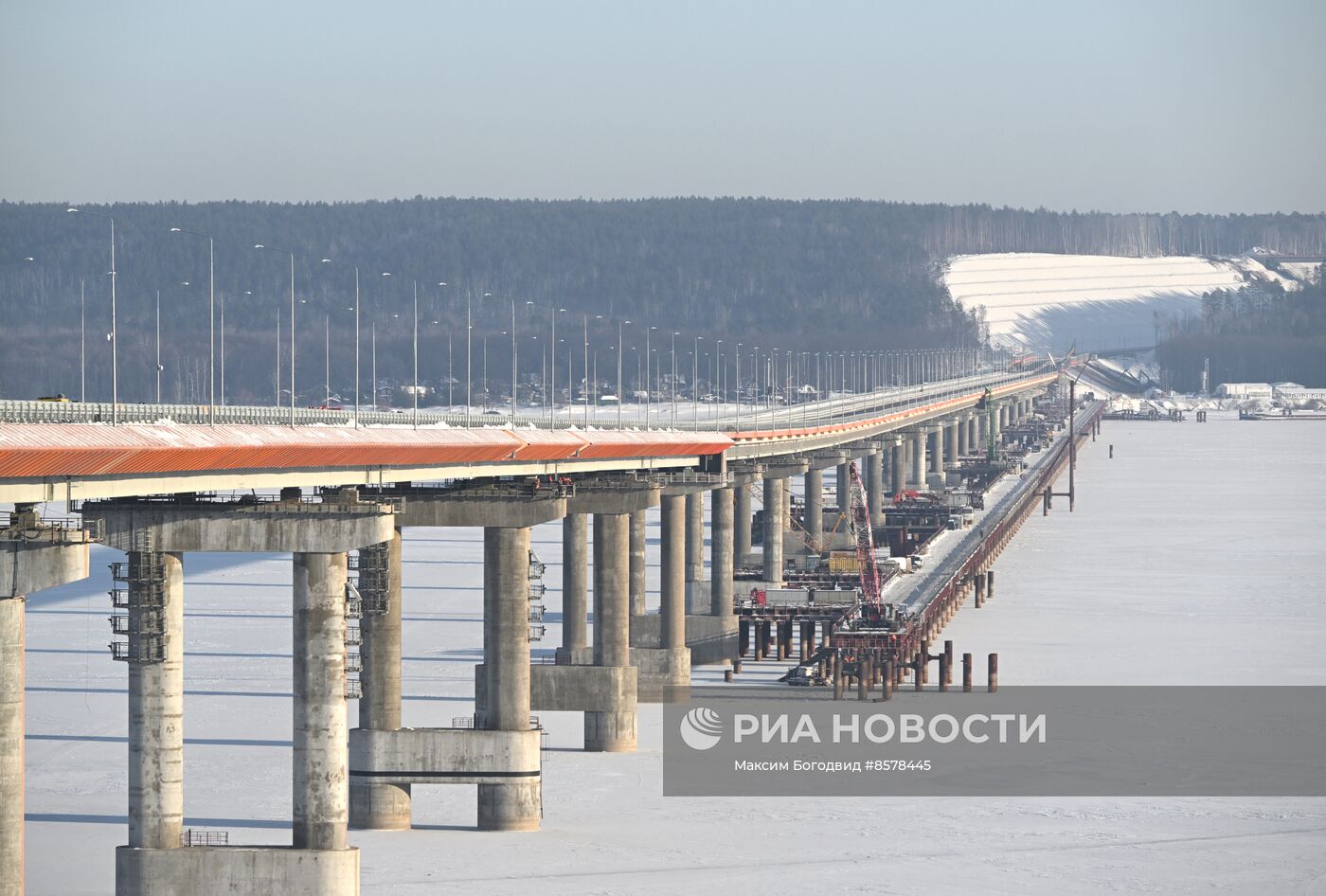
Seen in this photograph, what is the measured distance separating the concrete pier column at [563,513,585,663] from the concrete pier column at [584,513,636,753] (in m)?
0.92

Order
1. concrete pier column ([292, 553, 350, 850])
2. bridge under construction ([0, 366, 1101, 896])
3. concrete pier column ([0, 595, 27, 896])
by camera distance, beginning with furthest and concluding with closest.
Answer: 1. concrete pier column ([292, 553, 350, 850])
2. bridge under construction ([0, 366, 1101, 896])
3. concrete pier column ([0, 595, 27, 896])

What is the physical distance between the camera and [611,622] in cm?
8069

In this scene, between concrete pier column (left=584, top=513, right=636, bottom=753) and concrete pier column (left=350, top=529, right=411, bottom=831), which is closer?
concrete pier column (left=350, top=529, right=411, bottom=831)

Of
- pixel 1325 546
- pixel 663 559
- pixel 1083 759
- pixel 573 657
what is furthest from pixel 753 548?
pixel 1083 759

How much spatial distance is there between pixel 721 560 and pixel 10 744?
230 ft

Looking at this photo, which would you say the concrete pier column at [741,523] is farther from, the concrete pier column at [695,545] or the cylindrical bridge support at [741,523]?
the concrete pier column at [695,545]

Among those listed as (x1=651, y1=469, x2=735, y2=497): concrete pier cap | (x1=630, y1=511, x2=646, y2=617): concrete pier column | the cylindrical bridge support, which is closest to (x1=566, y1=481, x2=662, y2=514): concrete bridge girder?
(x1=651, y1=469, x2=735, y2=497): concrete pier cap

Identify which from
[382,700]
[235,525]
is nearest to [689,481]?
[382,700]

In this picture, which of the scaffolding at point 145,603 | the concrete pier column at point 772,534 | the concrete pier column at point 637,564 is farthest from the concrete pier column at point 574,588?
the concrete pier column at point 772,534

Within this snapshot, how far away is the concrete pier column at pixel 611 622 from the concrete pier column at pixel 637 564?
29.0 feet

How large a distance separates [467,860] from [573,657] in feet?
93.2

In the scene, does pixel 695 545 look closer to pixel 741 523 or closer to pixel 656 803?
pixel 741 523

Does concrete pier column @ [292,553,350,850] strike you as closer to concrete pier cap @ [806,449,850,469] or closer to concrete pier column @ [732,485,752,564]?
concrete pier column @ [732,485,752,564]

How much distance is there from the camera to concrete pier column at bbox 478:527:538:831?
204 ft
